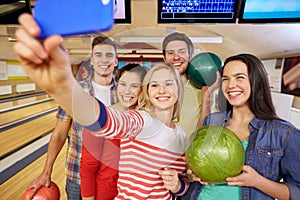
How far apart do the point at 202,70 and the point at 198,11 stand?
0.77 meters

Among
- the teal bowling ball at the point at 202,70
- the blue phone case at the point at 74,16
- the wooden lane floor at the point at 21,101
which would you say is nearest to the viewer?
the blue phone case at the point at 74,16

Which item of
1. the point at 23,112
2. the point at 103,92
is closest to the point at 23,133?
the point at 23,112

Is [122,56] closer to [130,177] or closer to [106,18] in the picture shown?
[130,177]

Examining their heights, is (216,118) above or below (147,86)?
below

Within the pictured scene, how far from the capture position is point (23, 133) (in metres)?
4.13

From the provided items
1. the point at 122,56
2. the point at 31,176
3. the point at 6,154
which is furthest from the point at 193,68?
the point at 6,154

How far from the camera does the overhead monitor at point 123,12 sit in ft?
4.93

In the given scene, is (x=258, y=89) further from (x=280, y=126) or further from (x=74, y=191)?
(x=74, y=191)

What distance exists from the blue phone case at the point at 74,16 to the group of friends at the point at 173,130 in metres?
0.25

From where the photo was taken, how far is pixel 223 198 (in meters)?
0.74

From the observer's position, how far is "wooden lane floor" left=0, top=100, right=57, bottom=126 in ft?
16.3

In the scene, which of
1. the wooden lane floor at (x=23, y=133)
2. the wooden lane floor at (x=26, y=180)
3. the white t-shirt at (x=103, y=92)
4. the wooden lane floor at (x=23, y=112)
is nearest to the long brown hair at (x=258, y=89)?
the white t-shirt at (x=103, y=92)

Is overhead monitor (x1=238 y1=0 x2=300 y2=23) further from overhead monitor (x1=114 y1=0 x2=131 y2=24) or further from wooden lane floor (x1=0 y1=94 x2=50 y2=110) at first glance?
wooden lane floor (x1=0 y1=94 x2=50 y2=110)

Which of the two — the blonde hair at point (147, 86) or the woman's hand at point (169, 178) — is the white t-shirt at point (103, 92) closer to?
the blonde hair at point (147, 86)
